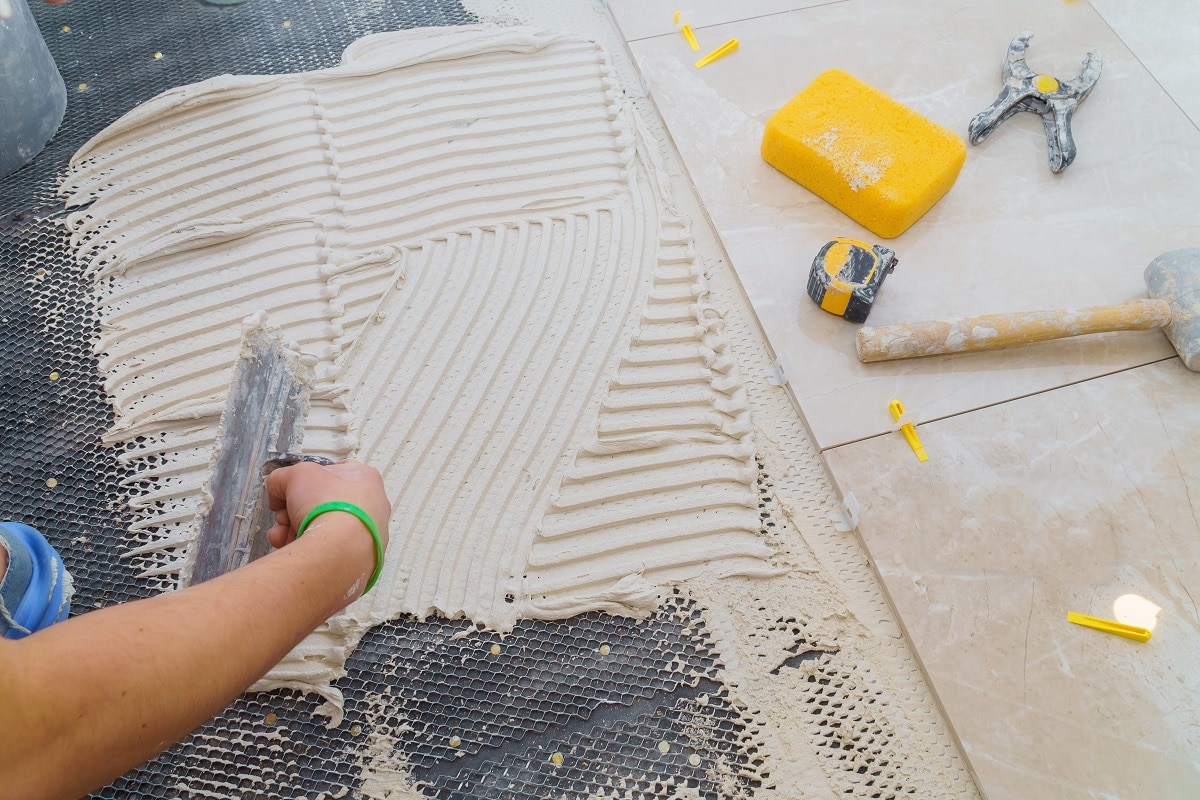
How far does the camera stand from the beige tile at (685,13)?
6.40 ft

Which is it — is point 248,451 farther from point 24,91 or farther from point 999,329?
point 999,329

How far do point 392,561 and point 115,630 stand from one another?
0.57 meters

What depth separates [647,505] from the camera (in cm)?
133

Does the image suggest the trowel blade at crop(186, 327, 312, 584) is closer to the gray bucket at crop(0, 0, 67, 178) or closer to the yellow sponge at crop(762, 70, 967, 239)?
the gray bucket at crop(0, 0, 67, 178)

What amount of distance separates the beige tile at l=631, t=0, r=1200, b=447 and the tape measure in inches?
1.9

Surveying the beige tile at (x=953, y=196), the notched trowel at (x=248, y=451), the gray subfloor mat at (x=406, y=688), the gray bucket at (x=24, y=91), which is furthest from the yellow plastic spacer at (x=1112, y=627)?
the gray bucket at (x=24, y=91)

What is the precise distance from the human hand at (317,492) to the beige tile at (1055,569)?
2.40 ft

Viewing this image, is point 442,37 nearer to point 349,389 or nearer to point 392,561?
point 349,389

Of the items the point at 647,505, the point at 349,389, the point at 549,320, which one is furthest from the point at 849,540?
the point at 349,389

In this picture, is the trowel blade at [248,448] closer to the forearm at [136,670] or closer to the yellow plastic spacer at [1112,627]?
the forearm at [136,670]

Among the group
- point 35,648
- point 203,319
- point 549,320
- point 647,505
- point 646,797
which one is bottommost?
point 646,797

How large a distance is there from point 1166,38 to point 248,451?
2075 millimetres

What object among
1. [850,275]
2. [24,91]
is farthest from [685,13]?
[24,91]

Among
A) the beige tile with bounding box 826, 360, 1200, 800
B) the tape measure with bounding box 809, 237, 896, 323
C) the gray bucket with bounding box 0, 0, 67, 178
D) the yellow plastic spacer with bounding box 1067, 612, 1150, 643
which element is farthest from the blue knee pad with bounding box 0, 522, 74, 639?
the yellow plastic spacer with bounding box 1067, 612, 1150, 643
